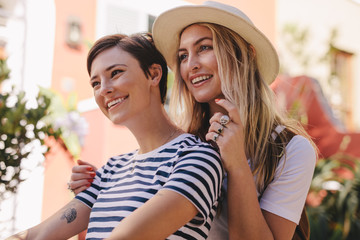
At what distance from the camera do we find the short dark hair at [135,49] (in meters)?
2.00

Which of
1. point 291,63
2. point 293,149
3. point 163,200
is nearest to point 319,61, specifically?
point 291,63

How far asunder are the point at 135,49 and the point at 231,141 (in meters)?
0.65

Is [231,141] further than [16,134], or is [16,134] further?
[16,134]

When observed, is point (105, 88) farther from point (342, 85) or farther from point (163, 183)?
point (342, 85)

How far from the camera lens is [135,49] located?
6.59ft

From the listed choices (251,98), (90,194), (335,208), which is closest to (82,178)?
(90,194)

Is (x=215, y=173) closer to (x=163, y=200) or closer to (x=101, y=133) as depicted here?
(x=163, y=200)

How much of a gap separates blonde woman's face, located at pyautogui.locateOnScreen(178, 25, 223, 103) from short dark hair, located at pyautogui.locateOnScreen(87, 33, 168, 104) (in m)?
0.16

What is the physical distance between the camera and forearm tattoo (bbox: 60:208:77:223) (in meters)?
2.11

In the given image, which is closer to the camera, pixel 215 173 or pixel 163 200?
pixel 163 200

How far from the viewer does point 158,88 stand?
82.2 inches

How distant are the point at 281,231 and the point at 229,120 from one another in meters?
0.59

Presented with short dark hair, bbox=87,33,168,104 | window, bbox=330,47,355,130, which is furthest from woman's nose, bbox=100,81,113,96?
window, bbox=330,47,355,130

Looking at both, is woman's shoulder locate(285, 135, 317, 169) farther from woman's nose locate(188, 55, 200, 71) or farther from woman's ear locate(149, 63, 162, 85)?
woman's ear locate(149, 63, 162, 85)
